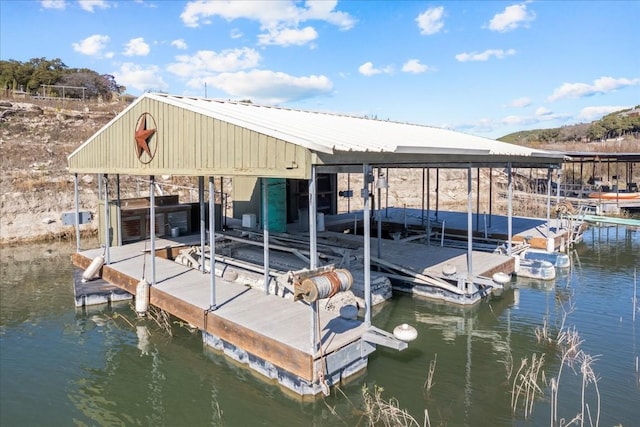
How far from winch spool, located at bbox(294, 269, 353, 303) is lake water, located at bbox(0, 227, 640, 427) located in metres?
1.62

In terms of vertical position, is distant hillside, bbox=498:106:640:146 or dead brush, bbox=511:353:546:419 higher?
Answer: distant hillside, bbox=498:106:640:146

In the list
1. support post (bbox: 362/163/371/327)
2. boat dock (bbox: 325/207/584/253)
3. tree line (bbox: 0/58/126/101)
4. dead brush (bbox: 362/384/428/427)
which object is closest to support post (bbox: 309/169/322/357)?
support post (bbox: 362/163/371/327)

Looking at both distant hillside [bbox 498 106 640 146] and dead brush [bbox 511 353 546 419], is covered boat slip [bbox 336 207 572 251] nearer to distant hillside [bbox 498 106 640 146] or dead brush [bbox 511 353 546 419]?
dead brush [bbox 511 353 546 419]

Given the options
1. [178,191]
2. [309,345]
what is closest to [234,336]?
[309,345]

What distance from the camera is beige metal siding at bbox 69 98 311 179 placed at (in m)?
6.93

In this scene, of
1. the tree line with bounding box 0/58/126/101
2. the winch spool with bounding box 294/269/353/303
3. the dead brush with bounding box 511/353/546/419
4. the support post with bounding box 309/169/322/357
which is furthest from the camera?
the tree line with bounding box 0/58/126/101

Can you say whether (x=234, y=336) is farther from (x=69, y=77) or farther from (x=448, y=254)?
(x=69, y=77)

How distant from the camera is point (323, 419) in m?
6.07

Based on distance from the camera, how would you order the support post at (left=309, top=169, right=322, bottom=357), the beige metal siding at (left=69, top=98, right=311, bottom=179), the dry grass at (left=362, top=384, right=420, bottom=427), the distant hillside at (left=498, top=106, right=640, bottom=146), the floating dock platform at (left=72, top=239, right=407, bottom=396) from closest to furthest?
the dry grass at (left=362, top=384, right=420, bottom=427) → the support post at (left=309, top=169, right=322, bottom=357) → the floating dock platform at (left=72, top=239, right=407, bottom=396) → the beige metal siding at (left=69, top=98, right=311, bottom=179) → the distant hillside at (left=498, top=106, right=640, bottom=146)

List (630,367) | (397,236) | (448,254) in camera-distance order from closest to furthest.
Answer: (630,367)
(448,254)
(397,236)

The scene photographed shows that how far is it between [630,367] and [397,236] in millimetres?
8515

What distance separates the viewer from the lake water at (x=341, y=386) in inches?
244

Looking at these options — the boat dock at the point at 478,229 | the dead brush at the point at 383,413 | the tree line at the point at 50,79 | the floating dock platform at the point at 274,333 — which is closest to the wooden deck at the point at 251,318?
the floating dock platform at the point at 274,333

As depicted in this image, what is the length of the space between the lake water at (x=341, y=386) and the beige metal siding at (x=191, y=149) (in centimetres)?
340
